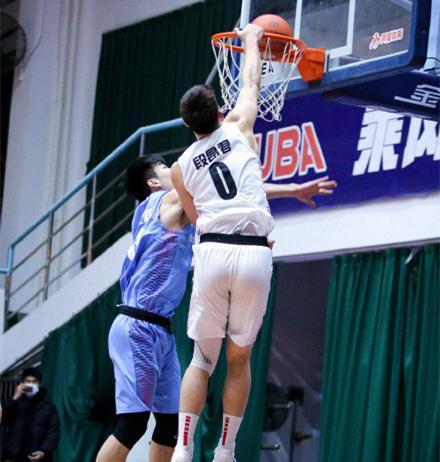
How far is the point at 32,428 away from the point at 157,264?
548cm

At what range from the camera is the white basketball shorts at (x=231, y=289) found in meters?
4.95

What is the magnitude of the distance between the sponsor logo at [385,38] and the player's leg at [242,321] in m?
1.93

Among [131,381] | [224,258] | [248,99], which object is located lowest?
[131,381]

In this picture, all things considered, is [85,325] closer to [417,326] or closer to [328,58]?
[417,326]

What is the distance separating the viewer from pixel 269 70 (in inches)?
254

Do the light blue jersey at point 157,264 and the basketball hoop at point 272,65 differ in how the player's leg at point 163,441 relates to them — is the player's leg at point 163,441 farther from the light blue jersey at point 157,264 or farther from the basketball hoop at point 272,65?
the basketball hoop at point 272,65

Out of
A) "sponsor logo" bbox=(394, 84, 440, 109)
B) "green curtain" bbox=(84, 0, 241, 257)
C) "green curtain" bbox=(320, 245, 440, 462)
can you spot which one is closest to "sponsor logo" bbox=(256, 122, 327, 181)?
"green curtain" bbox=(320, 245, 440, 462)

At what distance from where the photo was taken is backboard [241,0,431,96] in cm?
606

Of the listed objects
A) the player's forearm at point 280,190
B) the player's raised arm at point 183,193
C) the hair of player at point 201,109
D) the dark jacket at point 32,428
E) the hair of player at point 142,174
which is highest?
the hair of player at point 201,109

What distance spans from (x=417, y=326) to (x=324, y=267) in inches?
138

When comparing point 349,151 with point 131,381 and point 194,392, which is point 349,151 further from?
point 194,392

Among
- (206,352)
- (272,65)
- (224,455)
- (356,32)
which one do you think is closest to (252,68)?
(272,65)

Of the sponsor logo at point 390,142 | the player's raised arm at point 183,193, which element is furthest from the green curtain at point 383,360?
the player's raised arm at point 183,193

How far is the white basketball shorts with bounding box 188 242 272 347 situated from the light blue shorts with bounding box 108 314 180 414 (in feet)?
2.40
